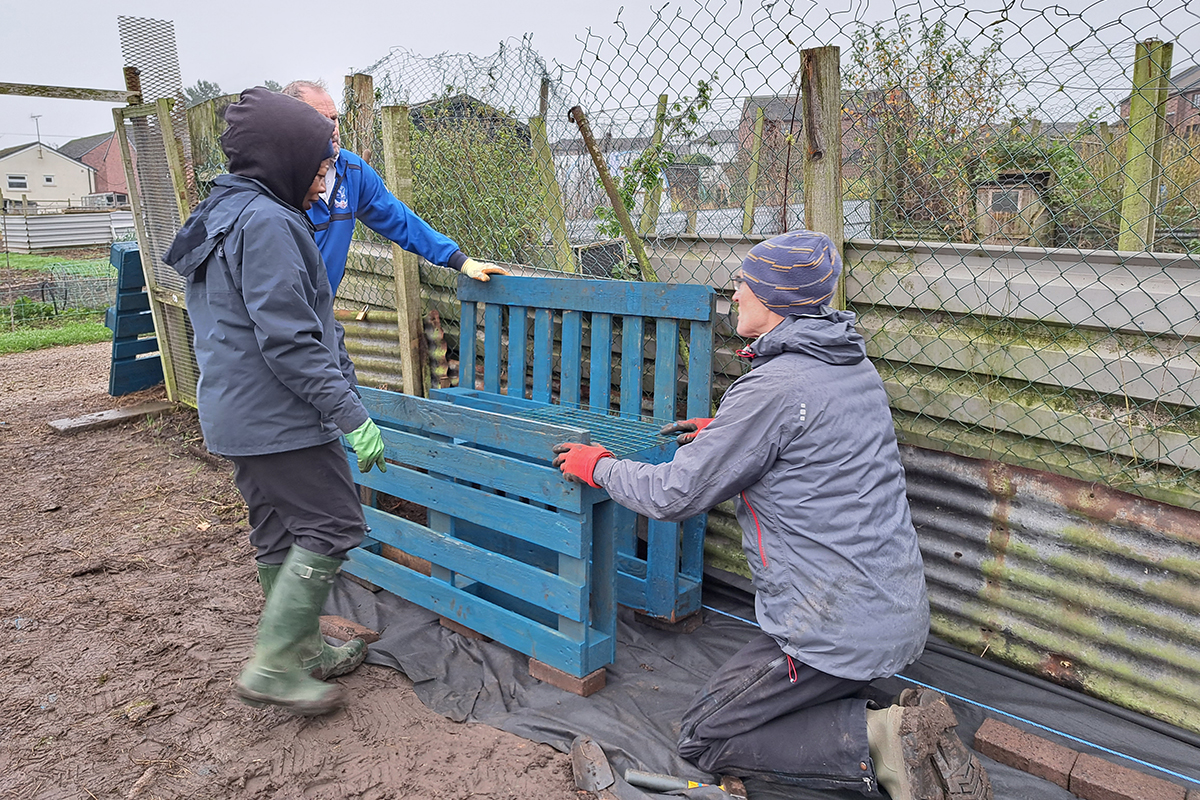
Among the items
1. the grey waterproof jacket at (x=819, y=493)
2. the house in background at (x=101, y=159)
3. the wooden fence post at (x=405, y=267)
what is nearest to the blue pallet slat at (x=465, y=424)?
the grey waterproof jacket at (x=819, y=493)

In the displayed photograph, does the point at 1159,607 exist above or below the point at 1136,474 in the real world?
below

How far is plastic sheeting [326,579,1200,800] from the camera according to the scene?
248 centimetres

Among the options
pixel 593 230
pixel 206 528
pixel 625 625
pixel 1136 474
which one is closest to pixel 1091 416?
pixel 1136 474

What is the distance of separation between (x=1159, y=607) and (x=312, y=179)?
9.69 feet

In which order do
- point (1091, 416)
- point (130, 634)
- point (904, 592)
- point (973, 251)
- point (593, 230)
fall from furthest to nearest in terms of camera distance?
point (593, 230), point (130, 634), point (973, 251), point (1091, 416), point (904, 592)

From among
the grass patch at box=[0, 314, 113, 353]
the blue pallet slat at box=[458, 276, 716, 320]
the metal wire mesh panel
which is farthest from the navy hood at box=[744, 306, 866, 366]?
the grass patch at box=[0, 314, 113, 353]

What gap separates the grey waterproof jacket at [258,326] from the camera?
2.33 meters

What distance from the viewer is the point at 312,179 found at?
2.52m

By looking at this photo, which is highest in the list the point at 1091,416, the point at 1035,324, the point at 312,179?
the point at 312,179

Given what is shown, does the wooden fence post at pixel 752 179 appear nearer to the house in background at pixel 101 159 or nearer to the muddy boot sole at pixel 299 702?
the muddy boot sole at pixel 299 702

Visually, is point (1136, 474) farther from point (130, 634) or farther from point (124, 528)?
point (124, 528)

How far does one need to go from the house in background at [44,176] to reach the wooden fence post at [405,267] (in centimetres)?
6470

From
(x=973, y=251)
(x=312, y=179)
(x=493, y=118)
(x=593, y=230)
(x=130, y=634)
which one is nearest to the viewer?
(x=312, y=179)

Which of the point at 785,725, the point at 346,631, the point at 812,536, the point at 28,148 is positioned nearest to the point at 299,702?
the point at 346,631
